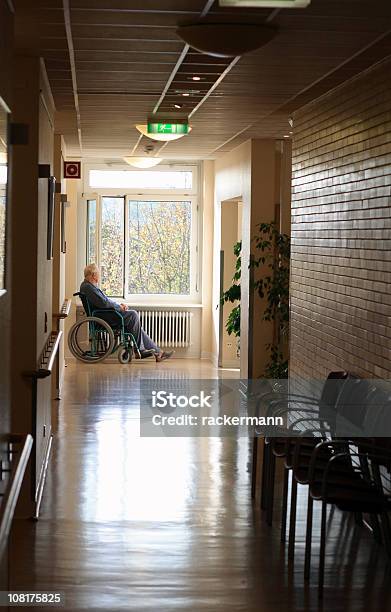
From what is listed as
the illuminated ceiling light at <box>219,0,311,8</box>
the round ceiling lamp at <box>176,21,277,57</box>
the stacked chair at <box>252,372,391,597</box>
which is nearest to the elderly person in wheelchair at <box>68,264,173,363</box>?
the stacked chair at <box>252,372,391,597</box>

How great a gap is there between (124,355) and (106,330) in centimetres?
76

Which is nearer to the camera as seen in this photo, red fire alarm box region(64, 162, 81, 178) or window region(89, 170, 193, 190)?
red fire alarm box region(64, 162, 81, 178)

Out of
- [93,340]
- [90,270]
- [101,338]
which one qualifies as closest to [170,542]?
[90,270]

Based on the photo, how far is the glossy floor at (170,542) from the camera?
17.3 feet

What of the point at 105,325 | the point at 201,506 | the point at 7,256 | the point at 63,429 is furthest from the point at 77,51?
the point at 105,325

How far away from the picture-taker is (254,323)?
1187 centimetres

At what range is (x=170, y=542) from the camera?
6211 mm

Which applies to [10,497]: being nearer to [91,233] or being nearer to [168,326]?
[168,326]

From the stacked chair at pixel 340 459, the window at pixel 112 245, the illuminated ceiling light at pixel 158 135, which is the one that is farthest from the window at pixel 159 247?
the stacked chair at pixel 340 459

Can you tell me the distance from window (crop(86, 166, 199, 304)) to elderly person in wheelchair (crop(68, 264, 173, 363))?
108cm

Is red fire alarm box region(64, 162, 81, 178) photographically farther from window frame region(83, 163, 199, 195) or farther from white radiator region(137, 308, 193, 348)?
white radiator region(137, 308, 193, 348)

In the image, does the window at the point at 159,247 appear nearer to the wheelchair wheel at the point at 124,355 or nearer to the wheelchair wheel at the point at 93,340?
the wheelchair wheel at the point at 93,340

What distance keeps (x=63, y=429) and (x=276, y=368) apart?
2.54m

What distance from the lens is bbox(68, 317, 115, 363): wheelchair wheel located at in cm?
1505
